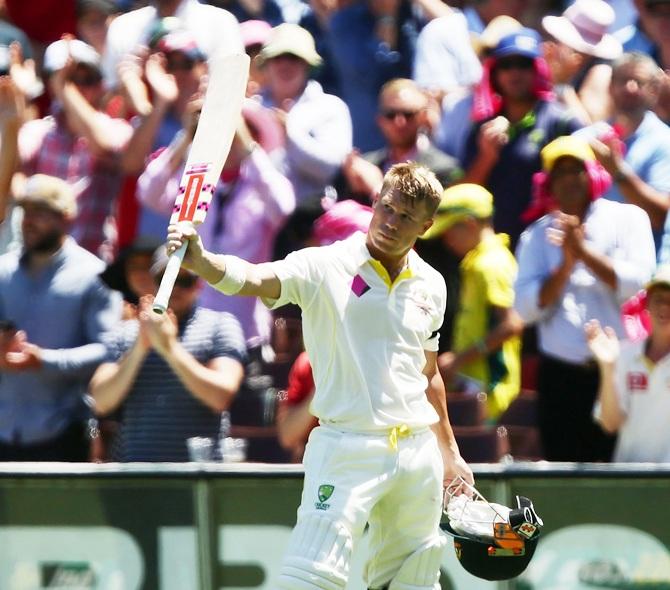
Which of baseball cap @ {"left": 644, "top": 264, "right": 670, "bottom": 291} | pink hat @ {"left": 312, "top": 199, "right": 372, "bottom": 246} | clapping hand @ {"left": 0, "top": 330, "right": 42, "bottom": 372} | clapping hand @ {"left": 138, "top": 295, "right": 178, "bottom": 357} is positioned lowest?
clapping hand @ {"left": 0, "top": 330, "right": 42, "bottom": 372}

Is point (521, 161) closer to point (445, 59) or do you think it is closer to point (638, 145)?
point (638, 145)

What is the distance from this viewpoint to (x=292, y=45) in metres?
8.49

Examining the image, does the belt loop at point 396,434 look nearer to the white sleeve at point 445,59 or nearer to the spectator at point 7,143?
the white sleeve at point 445,59

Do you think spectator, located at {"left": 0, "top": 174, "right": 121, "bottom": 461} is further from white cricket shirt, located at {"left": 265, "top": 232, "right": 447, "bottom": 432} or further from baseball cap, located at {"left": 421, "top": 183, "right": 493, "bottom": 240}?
white cricket shirt, located at {"left": 265, "top": 232, "right": 447, "bottom": 432}

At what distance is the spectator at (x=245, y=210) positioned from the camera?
26.1ft

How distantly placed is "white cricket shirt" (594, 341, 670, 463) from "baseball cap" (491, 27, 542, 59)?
1.82 meters

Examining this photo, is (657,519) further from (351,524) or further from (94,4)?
(94,4)

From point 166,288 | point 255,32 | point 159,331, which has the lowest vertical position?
point 159,331

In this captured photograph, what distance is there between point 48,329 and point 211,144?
248cm

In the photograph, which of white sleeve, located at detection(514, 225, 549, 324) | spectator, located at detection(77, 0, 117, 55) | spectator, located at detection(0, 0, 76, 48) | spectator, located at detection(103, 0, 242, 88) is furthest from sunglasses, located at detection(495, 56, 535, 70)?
spectator, located at detection(0, 0, 76, 48)

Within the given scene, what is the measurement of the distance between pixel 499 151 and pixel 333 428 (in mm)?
2853

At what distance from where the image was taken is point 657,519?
6570 mm

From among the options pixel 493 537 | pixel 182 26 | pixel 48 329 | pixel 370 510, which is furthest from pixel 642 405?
Result: pixel 182 26

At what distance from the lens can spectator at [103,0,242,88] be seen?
870 cm
